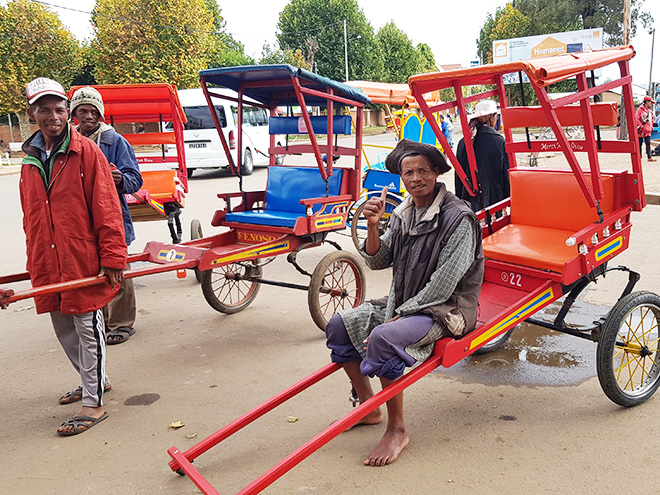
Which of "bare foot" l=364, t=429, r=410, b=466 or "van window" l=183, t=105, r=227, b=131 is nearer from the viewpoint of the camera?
"bare foot" l=364, t=429, r=410, b=466

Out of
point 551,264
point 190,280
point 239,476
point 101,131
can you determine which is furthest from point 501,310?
point 190,280

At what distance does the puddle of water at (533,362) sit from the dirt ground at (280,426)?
34mm

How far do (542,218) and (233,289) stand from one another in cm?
312

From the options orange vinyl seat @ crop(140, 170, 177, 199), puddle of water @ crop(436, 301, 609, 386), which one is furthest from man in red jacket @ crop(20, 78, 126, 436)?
orange vinyl seat @ crop(140, 170, 177, 199)

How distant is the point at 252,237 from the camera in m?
5.16

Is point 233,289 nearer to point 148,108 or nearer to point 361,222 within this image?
point 148,108

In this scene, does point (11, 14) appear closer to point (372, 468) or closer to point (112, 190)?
point (112, 190)

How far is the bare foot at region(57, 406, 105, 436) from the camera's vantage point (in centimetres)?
330

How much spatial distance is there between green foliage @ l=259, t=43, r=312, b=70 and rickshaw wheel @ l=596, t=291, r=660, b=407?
34.7 metres

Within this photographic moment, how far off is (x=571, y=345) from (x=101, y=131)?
149 inches

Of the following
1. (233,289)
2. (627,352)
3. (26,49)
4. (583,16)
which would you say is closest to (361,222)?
(233,289)

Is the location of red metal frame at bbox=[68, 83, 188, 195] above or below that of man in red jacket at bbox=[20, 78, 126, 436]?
above

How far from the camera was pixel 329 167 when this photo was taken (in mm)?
5180

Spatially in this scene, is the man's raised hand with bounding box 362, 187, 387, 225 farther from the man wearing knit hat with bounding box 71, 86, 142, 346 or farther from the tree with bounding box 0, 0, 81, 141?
the tree with bounding box 0, 0, 81, 141
